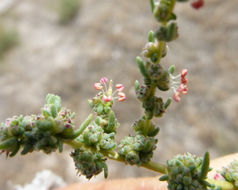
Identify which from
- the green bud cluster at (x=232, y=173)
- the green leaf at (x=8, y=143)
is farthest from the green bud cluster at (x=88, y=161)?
the green bud cluster at (x=232, y=173)

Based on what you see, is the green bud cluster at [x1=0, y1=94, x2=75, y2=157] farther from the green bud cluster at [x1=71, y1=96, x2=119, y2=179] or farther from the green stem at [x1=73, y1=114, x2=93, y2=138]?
the green bud cluster at [x1=71, y1=96, x2=119, y2=179]

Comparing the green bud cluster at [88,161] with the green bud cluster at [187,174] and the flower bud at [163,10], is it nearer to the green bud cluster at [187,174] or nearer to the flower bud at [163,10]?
the green bud cluster at [187,174]

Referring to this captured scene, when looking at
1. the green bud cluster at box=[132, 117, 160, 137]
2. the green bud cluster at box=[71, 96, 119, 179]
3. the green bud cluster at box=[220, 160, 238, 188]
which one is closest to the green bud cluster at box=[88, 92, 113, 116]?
the green bud cluster at box=[71, 96, 119, 179]

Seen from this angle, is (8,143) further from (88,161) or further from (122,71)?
(122,71)

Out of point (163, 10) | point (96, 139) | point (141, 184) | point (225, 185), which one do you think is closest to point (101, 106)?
point (96, 139)

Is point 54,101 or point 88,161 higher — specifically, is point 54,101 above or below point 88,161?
above

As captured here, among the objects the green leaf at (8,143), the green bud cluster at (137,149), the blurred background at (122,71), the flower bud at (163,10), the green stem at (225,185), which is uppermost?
the blurred background at (122,71)

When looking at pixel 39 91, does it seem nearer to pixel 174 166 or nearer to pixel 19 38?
pixel 19 38
